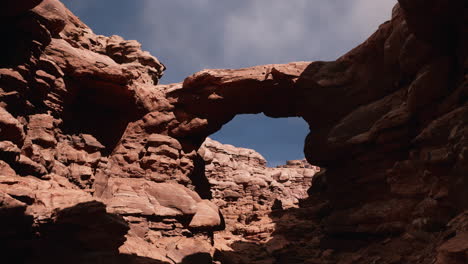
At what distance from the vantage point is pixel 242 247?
20.5 m

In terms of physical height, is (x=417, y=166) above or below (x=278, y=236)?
above

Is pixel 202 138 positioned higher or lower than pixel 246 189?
higher

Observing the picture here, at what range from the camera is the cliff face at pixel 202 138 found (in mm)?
10375

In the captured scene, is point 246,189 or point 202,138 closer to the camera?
point 202,138

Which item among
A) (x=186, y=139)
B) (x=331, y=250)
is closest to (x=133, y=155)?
(x=186, y=139)

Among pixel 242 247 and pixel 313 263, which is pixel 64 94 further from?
pixel 313 263

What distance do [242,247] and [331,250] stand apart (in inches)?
235

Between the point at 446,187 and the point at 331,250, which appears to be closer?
the point at 446,187

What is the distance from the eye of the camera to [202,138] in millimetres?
23594

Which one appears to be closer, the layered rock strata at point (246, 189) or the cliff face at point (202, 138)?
the cliff face at point (202, 138)

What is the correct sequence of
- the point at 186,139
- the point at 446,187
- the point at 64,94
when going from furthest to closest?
the point at 186,139
the point at 64,94
the point at 446,187

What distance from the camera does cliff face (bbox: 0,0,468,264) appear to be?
1038 centimetres

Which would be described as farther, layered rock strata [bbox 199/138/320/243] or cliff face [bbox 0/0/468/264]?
layered rock strata [bbox 199/138/320/243]

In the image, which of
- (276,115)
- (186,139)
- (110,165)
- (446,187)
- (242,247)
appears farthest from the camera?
(276,115)
